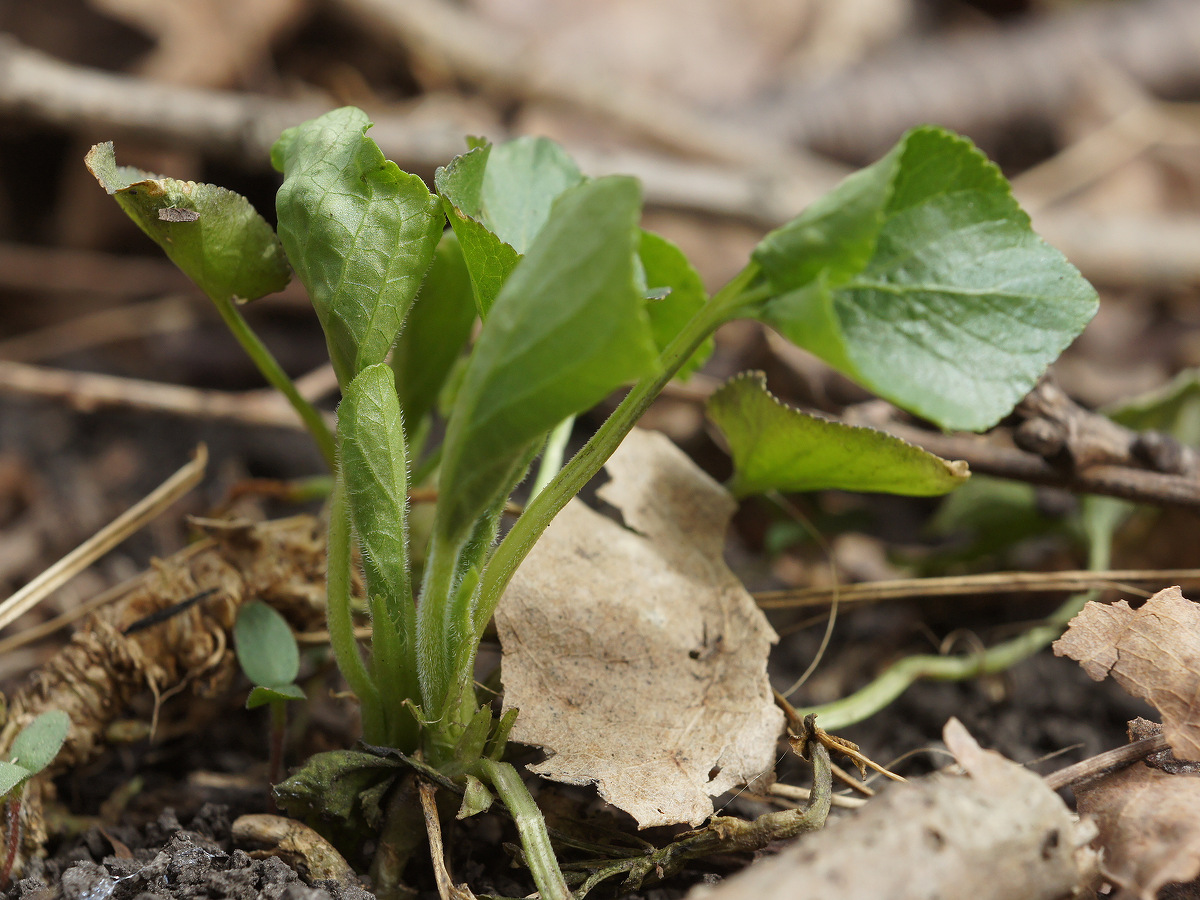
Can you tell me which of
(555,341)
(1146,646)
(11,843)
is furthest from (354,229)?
(1146,646)

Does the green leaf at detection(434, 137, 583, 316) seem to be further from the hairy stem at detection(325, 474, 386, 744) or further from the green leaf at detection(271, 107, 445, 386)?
the hairy stem at detection(325, 474, 386, 744)

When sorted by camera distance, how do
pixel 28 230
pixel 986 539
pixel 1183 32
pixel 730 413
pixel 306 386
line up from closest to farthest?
pixel 730 413 → pixel 986 539 → pixel 306 386 → pixel 28 230 → pixel 1183 32

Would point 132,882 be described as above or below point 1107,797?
below

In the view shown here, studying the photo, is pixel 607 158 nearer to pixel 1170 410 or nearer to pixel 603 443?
pixel 1170 410

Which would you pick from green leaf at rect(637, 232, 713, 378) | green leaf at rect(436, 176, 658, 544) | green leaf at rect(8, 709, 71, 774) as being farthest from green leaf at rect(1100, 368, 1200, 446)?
green leaf at rect(8, 709, 71, 774)

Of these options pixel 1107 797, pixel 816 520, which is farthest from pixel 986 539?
pixel 1107 797

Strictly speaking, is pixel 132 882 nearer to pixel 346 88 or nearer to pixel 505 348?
pixel 505 348
